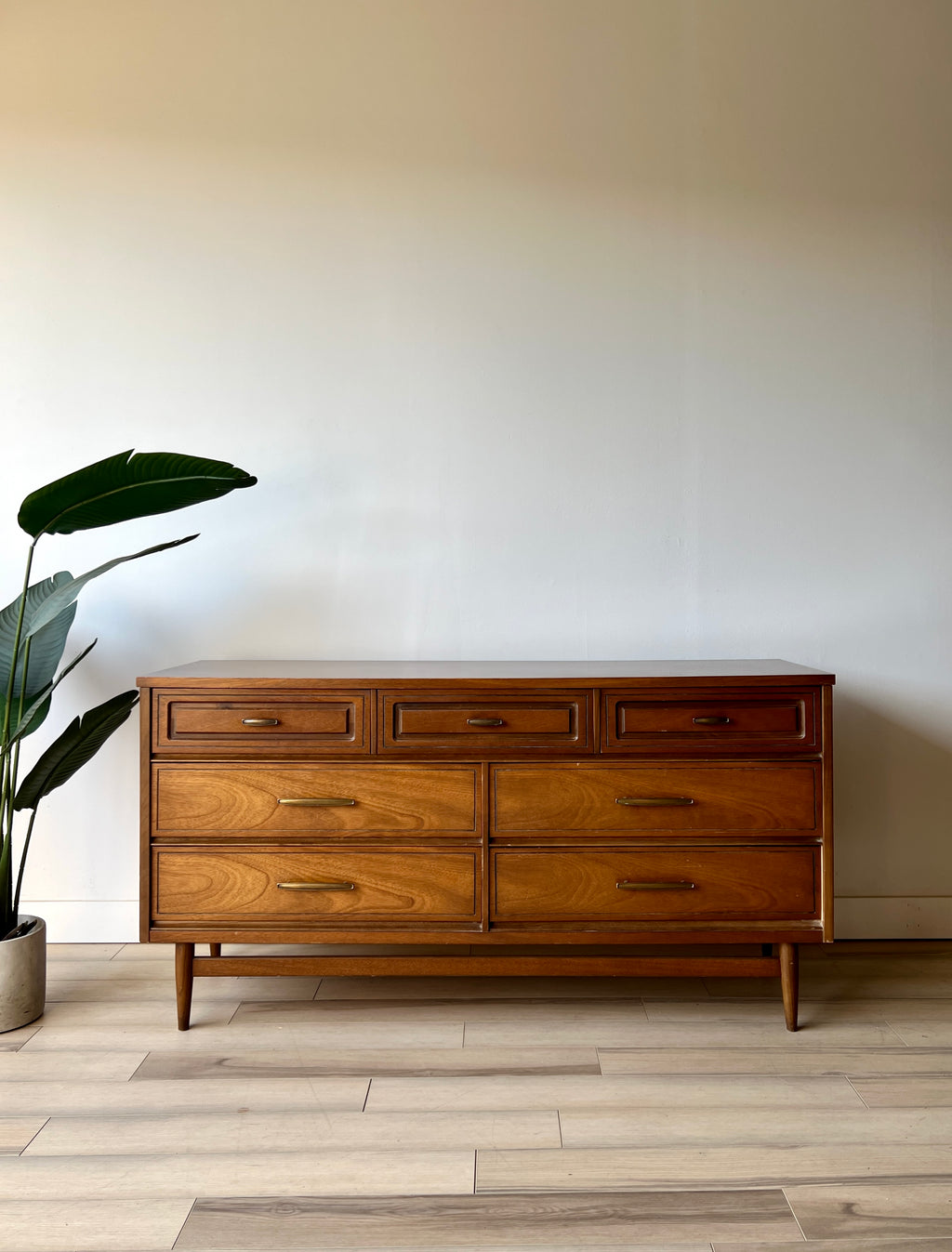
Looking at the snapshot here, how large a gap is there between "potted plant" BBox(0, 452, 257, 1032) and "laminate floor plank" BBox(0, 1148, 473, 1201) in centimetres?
60

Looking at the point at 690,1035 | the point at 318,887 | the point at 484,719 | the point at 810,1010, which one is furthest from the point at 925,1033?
the point at 318,887

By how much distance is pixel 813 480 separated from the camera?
250 centimetres

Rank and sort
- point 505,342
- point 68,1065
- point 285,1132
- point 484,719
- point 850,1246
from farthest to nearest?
point 505,342 → point 484,719 → point 68,1065 → point 285,1132 → point 850,1246

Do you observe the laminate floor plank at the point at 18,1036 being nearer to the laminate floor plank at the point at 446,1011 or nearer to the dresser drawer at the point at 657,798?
the laminate floor plank at the point at 446,1011

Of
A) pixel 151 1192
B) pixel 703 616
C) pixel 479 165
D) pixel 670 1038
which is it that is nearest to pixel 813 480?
pixel 703 616

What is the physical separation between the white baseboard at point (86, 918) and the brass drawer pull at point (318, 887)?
2.56ft

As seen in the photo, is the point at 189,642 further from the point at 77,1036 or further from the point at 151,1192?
the point at 151,1192

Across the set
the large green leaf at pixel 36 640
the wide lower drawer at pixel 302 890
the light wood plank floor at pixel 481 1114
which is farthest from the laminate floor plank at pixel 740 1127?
the large green leaf at pixel 36 640

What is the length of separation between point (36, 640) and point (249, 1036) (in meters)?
1.07

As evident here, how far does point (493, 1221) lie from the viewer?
137 centimetres

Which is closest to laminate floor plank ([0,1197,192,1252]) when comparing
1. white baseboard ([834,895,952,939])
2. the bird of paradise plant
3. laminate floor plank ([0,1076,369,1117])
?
laminate floor plank ([0,1076,369,1117])

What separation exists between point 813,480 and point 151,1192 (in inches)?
89.5

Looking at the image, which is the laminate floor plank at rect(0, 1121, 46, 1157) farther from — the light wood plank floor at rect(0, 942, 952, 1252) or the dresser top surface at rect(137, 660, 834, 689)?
the dresser top surface at rect(137, 660, 834, 689)

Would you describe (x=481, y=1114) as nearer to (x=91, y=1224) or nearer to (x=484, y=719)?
(x=91, y=1224)
